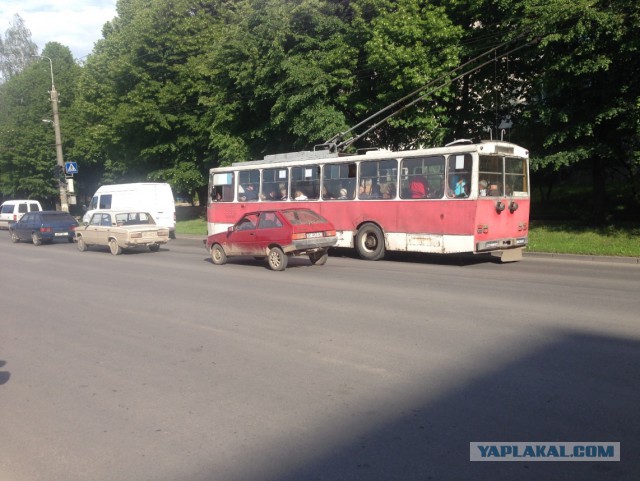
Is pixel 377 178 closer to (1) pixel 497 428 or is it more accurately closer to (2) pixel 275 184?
(2) pixel 275 184

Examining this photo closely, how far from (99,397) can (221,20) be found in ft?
106

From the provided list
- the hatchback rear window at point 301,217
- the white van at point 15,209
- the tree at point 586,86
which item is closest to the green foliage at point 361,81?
the tree at point 586,86

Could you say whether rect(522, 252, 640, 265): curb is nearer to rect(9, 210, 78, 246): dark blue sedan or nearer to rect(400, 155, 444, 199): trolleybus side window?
rect(400, 155, 444, 199): trolleybus side window

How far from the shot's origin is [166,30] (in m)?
34.4

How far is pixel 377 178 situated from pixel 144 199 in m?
14.3

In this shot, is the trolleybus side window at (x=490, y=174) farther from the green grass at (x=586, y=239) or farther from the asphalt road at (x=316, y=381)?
the asphalt road at (x=316, y=381)

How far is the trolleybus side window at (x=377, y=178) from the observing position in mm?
17594

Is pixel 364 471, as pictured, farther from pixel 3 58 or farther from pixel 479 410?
pixel 3 58

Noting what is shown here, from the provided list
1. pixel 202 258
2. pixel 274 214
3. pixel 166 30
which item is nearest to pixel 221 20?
pixel 166 30

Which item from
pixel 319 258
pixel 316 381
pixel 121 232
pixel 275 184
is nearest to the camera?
pixel 316 381

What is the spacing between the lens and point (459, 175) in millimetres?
15812

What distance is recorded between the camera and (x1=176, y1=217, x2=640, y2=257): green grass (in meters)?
17.4

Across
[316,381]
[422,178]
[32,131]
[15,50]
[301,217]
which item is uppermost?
[15,50]

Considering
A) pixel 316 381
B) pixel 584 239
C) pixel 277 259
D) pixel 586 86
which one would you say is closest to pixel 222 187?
pixel 277 259
